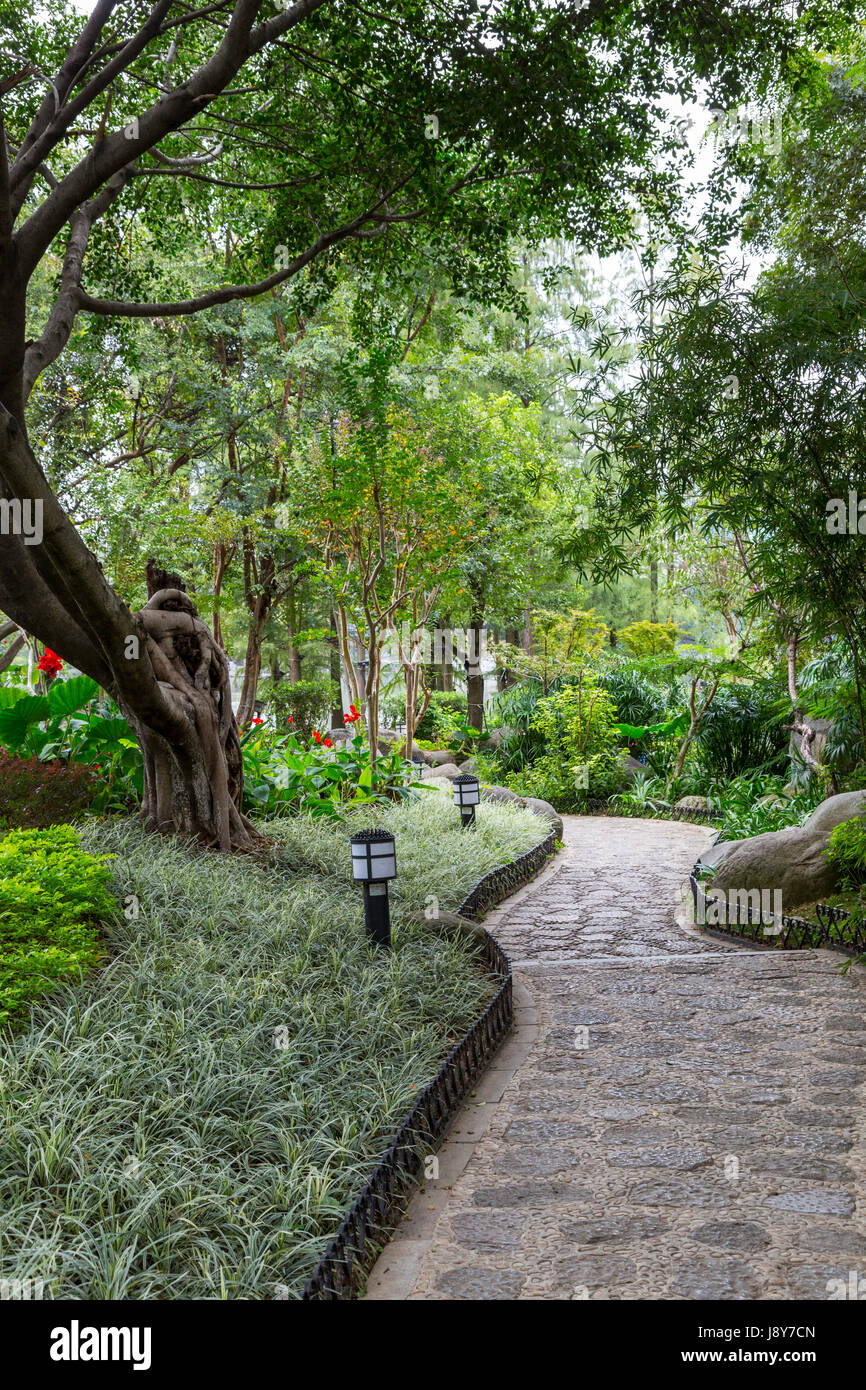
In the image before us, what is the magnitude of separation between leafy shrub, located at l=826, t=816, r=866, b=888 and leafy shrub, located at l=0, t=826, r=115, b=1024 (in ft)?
13.7

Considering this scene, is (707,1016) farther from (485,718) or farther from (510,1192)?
(485,718)

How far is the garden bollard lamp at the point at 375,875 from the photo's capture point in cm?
498

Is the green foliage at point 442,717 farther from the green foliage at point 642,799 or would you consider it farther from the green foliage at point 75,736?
the green foliage at point 75,736

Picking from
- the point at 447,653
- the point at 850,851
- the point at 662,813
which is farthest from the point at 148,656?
the point at 447,653

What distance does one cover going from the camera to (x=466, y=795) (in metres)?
9.27

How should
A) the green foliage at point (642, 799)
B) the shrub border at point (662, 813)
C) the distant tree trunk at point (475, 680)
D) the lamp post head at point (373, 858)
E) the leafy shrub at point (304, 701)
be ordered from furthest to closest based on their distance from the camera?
the leafy shrub at point (304, 701)
the distant tree trunk at point (475, 680)
the green foliage at point (642, 799)
the shrub border at point (662, 813)
the lamp post head at point (373, 858)

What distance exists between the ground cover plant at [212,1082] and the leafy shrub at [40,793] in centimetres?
126

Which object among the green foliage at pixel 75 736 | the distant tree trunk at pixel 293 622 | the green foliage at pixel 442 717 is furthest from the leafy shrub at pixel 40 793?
the green foliage at pixel 442 717

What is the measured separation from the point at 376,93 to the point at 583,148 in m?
1.35

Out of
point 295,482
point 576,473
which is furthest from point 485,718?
point 295,482

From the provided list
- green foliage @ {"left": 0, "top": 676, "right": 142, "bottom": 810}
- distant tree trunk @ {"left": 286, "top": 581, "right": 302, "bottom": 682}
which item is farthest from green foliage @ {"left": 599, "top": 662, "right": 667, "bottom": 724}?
green foliage @ {"left": 0, "top": 676, "right": 142, "bottom": 810}

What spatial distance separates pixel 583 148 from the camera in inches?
230

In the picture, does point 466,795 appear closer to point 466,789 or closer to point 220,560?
point 466,789

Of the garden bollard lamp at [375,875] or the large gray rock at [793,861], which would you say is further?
the large gray rock at [793,861]
